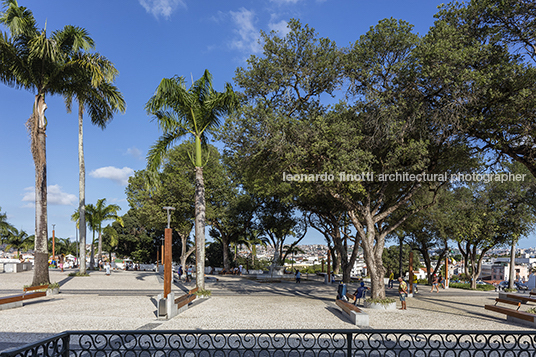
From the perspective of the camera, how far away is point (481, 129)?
13484mm

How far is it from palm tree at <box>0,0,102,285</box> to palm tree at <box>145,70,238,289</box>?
5.39m

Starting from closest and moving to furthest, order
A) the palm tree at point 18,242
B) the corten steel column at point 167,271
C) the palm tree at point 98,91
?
the corten steel column at point 167,271
the palm tree at point 98,91
the palm tree at point 18,242

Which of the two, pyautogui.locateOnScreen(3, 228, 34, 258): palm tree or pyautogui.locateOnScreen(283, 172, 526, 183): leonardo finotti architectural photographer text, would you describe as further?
pyautogui.locateOnScreen(3, 228, 34, 258): palm tree

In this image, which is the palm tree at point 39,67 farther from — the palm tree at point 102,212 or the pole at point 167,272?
the palm tree at point 102,212

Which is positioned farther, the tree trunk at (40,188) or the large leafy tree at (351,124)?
the tree trunk at (40,188)

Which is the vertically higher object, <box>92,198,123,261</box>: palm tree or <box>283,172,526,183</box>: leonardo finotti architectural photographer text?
<box>283,172,526,183</box>: leonardo finotti architectural photographer text

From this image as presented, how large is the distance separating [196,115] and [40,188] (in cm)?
901

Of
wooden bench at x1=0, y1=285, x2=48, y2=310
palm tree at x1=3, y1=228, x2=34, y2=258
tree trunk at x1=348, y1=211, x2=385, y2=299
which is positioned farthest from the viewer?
palm tree at x1=3, y1=228, x2=34, y2=258

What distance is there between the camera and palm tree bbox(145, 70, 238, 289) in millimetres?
17484

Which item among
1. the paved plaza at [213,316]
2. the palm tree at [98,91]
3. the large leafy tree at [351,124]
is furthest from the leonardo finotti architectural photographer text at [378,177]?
the palm tree at [98,91]

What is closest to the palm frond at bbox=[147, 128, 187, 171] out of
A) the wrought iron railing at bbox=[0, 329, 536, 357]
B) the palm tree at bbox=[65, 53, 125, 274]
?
the palm tree at bbox=[65, 53, 125, 274]

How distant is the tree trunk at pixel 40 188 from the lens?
1755 centimetres

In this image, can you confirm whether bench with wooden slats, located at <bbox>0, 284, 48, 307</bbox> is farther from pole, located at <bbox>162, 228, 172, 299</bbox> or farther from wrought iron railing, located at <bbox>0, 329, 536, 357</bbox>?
wrought iron railing, located at <bbox>0, 329, 536, 357</bbox>

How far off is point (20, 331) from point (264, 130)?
11.4 meters
